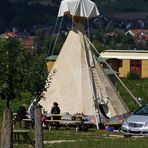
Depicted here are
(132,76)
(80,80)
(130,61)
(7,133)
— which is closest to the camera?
(7,133)

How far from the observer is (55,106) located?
33531 mm

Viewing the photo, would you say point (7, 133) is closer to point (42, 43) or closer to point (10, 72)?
point (10, 72)

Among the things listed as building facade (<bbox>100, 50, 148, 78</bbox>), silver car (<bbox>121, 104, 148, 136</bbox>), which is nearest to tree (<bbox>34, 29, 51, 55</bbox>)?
silver car (<bbox>121, 104, 148, 136</bbox>)

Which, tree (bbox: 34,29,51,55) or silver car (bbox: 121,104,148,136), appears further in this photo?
silver car (bbox: 121,104,148,136)

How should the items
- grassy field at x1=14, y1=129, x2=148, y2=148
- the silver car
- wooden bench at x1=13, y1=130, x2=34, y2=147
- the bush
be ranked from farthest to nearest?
the bush → the silver car → grassy field at x1=14, y1=129, x2=148, y2=148 → wooden bench at x1=13, y1=130, x2=34, y2=147

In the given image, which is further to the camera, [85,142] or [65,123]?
[65,123]

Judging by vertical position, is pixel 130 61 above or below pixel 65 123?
above

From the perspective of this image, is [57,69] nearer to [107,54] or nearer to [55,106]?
[55,106]

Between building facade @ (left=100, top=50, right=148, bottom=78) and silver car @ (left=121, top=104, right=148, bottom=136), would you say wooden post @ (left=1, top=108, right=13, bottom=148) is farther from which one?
building facade @ (left=100, top=50, right=148, bottom=78)

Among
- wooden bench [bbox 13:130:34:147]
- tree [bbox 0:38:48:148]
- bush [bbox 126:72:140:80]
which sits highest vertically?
bush [bbox 126:72:140:80]

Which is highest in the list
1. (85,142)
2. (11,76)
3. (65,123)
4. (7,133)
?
(11,76)

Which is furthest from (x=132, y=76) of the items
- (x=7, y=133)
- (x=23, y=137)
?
(x=7, y=133)

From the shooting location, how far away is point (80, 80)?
118 feet

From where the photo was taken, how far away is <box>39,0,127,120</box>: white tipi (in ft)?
117
